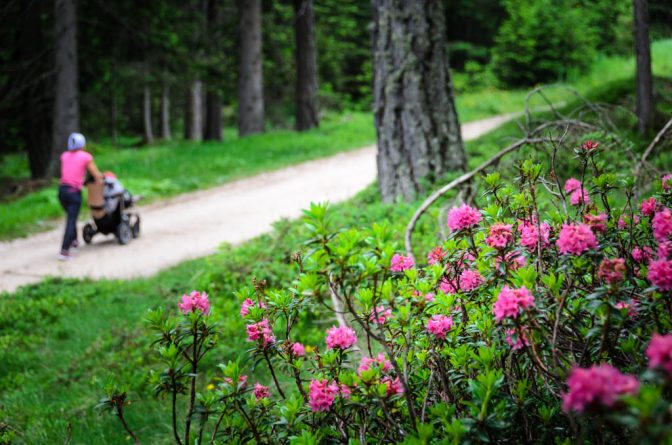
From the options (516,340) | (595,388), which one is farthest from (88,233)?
(595,388)

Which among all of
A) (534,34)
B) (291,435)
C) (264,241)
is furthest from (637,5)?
(534,34)

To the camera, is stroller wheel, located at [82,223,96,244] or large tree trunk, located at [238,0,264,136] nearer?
stroller wheel, located at [82,223,96,244]

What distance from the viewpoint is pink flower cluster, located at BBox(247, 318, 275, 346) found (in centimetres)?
236

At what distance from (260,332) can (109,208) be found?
24.8ft

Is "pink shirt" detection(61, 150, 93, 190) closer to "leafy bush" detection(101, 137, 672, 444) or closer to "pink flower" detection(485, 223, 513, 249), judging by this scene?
"leafy bush" detection(101, 137, 672, 444)

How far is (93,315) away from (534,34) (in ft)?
81.7

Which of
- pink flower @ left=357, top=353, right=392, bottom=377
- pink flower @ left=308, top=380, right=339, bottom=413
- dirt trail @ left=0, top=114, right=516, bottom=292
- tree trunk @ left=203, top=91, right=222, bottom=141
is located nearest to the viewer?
pink flower @ left=308, top=380, right=339, bottom=413

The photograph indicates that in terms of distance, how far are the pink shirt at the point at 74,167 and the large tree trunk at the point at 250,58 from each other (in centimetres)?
1119

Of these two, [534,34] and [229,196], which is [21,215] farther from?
[534,34]

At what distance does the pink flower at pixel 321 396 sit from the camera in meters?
2.11

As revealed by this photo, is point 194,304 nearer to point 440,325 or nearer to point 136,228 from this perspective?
point 440,325

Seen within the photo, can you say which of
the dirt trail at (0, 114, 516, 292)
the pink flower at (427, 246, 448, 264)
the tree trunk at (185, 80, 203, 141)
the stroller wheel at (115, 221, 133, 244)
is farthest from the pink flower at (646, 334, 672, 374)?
the tree trunk at (185, 80, 203, 141)

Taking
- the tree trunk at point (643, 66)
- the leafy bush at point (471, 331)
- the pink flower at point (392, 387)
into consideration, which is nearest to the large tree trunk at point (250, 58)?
the tree trunk at point (643, 66)

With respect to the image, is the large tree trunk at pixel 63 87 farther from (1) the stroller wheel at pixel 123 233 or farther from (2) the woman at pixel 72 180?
(2) the woman at pixel 72 180
